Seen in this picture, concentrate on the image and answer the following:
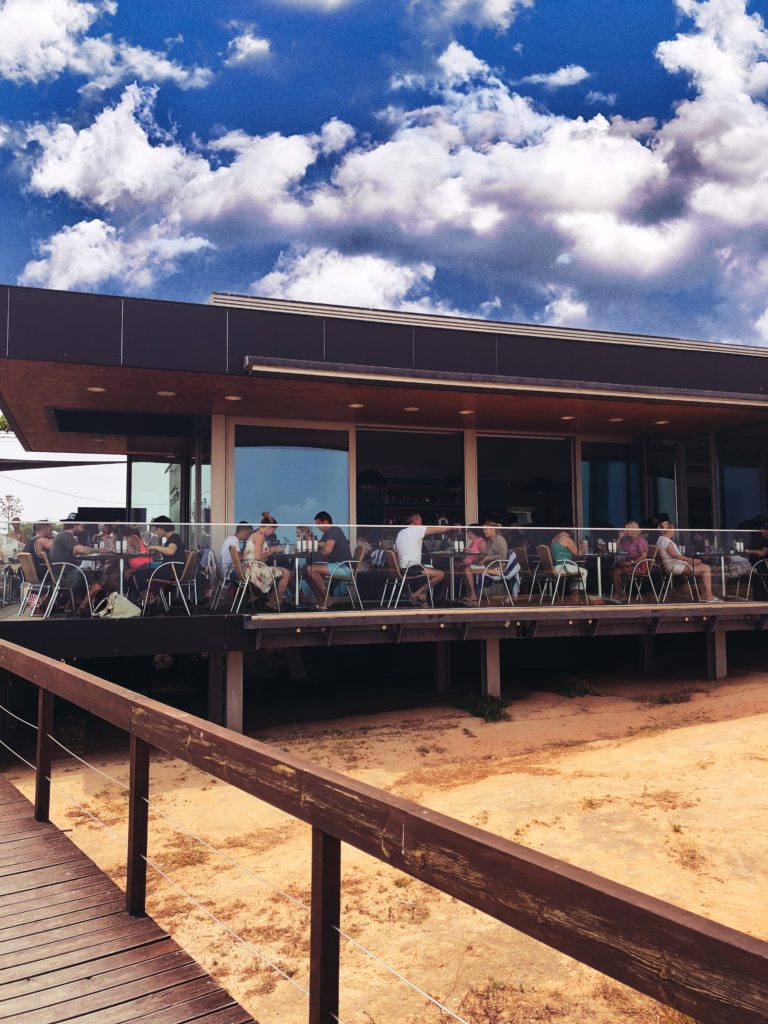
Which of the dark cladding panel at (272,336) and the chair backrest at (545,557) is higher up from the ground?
the dark cladding panel at (272,336)

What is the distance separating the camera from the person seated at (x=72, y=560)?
9.11 metres

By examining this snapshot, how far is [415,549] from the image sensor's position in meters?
10.5

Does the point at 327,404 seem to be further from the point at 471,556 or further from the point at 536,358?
the point at 471,556

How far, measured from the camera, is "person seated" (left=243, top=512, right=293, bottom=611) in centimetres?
988

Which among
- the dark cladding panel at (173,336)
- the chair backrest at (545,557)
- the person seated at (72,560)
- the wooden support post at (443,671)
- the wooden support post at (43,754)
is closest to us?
the wooden support post at (43,754)

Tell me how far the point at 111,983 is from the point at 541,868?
1794 millimetres

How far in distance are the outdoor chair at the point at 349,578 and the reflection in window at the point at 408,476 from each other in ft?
14.3

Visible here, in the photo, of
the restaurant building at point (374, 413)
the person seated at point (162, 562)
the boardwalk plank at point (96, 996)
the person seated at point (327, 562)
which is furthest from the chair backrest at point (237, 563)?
the boardwalk plank at point (96, 996)

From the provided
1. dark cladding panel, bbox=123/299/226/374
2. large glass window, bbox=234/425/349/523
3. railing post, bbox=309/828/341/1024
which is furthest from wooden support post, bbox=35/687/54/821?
large glass window, bbox=234/425/349/523

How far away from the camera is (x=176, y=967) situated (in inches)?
106

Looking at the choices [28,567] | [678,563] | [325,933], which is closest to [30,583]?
[28,567]

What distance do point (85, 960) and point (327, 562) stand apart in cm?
744

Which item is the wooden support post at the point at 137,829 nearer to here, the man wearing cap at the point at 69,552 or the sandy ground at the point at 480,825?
the sandy ground at the point at 480,825

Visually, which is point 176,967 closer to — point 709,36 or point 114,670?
point 114,670
